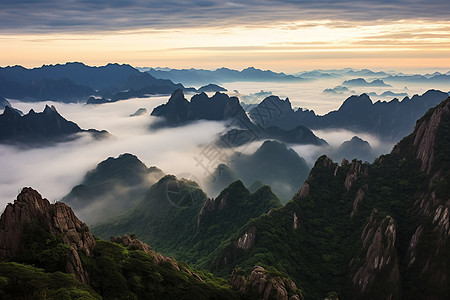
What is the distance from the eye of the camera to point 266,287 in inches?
1460

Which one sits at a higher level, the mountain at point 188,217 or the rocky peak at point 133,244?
the rocky peak at point 133,244

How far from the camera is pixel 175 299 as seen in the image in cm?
3194

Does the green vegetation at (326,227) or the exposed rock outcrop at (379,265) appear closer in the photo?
the exposed rock outcrop at (379,265)

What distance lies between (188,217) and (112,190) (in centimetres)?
6933

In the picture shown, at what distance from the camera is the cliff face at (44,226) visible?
99.4 ft

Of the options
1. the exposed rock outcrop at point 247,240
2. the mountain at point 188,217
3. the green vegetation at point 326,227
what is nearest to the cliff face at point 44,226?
the green vegetation at point 326,227

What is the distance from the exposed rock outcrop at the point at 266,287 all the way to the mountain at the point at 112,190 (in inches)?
4911

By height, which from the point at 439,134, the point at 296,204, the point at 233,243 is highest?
the point at 439,134

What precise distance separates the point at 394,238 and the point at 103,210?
135357mm

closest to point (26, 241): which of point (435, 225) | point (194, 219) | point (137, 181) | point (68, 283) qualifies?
point (68, 283)

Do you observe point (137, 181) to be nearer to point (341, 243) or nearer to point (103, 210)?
point (103, 210)

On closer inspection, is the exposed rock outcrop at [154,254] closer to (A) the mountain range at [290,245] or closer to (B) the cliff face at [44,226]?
(A) the mountain range at [290,245]

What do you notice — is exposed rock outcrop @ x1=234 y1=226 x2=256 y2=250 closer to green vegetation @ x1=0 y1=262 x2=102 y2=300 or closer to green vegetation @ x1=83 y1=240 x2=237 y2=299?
green vegetation @ x1=83 y1=240 x2=237 y2=299

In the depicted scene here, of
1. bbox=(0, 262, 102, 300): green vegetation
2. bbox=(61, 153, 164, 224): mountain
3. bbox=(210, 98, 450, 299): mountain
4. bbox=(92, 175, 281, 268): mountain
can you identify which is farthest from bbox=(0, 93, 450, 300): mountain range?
bbox=(61, 153, 164, 224): mountain
